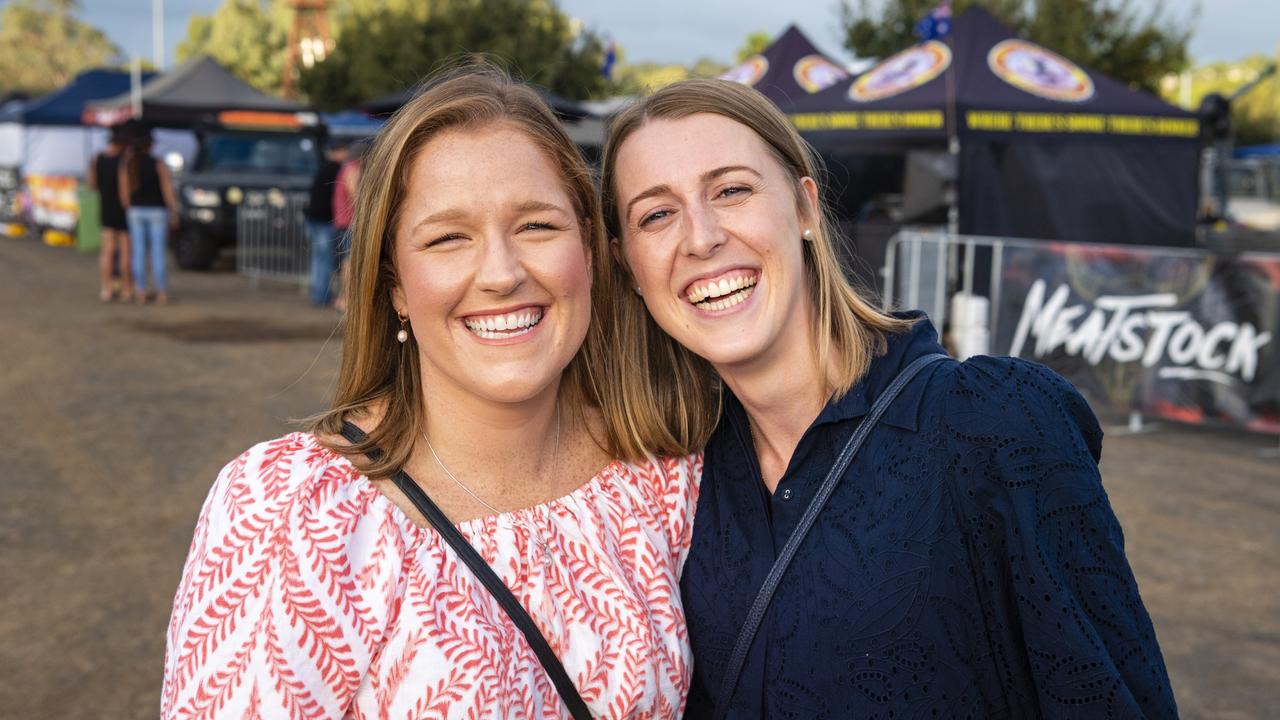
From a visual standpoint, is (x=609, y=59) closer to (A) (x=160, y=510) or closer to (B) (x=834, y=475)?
(A) (x=160, y=510)

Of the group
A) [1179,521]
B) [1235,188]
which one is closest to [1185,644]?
[1179,521]

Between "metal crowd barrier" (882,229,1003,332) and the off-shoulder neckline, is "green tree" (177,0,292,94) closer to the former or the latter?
Result: "metal crowd barrier" (882,229,1003,332)

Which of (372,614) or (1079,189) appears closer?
(372,614)

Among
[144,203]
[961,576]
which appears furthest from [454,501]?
[144,203]

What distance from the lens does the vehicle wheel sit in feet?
60.0

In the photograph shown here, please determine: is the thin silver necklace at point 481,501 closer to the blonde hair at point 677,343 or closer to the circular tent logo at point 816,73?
the blonde hair at point 677,343

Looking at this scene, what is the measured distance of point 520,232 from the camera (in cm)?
208

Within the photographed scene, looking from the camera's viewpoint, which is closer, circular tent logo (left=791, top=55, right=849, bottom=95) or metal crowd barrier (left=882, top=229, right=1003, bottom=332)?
metal crowd barrier (left=882, top=229, right=1003, bottom=332)

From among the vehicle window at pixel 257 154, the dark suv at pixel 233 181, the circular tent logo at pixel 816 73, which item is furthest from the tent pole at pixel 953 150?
the vehicle window at pixel 257 154

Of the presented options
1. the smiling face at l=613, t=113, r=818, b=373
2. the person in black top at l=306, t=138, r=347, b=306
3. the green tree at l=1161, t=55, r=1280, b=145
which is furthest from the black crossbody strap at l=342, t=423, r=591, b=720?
the green tree at l=1161, t=55, r=1280, b=145

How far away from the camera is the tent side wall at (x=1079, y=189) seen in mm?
11125

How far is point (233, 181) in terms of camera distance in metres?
17.7

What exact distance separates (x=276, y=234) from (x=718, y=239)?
16.5 m

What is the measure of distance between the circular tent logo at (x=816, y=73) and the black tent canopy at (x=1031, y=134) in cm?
321
